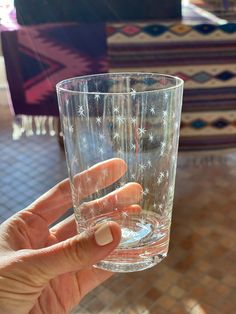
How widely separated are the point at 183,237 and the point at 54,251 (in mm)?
764

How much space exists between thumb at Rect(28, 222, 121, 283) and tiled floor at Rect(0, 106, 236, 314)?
1.66 ft

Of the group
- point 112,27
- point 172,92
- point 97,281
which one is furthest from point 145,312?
point 112,27

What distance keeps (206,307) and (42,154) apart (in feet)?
3.44

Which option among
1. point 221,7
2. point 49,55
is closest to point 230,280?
point 49,55

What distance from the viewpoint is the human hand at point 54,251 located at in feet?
A: 1.65

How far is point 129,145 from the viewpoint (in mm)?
566

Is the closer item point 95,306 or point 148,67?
point 95,306

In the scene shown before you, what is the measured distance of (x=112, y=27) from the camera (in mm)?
1429

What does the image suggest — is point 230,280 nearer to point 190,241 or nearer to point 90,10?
point 190,241

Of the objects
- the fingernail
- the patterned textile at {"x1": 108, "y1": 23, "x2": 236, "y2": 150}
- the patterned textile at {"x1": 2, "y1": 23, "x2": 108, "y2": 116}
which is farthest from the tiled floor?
the fingernail

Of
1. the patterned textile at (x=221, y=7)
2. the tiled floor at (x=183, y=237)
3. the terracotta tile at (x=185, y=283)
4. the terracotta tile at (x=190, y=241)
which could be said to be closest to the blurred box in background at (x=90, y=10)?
the patterned textile at (x=221, y=7)

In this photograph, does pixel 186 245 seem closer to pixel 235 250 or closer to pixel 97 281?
pixel 235 250

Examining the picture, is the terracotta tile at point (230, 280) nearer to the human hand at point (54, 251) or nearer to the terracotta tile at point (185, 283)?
the terracotta tile at point (185, 283)

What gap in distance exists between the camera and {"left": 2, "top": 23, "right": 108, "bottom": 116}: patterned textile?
1.49 meters
